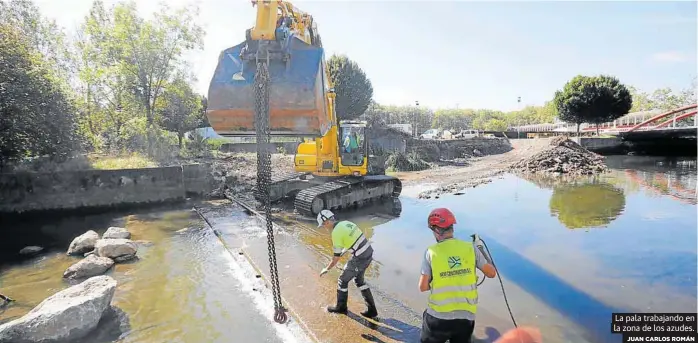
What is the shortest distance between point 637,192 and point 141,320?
17806 millimetres

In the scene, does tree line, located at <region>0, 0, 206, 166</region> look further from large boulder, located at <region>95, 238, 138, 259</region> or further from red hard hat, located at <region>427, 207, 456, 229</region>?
red hard hat, located at <region>427, 207, 456, 229</region>

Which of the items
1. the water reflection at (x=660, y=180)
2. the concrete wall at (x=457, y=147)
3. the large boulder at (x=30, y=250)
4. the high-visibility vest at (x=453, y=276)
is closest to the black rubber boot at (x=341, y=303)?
the high-visibility vest at (x=453, y=276)

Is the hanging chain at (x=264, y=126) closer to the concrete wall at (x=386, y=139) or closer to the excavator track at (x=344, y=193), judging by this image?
the excavator track at (x=344, y=193)

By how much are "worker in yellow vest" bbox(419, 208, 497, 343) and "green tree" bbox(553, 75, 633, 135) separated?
34834 millimetres

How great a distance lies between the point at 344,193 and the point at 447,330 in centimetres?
876

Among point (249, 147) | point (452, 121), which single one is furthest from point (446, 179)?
point (452, 121)

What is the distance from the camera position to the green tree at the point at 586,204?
10859 mm

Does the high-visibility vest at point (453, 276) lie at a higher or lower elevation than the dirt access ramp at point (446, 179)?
higher

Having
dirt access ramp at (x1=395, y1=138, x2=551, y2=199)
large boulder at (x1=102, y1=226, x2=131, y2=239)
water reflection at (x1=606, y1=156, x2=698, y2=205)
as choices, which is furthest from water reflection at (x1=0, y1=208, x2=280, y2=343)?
water reflection at (x1=606, y1=156, x2=698, y2=205)

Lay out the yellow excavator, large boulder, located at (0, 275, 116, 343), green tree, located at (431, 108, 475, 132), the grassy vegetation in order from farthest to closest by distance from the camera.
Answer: green tree, located at (431, 108, 475, 132), the grassy vegetation, the yellow excavator, large boulder, located at (0, 275, 116, 343)

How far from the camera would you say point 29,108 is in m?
11.8

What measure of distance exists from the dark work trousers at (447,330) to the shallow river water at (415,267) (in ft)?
A: 4.97

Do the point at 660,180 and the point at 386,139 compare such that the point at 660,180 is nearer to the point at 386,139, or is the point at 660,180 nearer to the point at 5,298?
the point at 386,139

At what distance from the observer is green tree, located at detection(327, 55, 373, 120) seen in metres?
29.9
